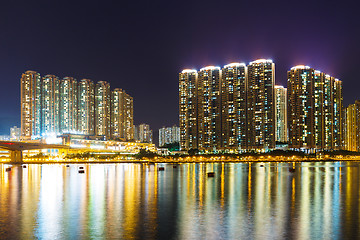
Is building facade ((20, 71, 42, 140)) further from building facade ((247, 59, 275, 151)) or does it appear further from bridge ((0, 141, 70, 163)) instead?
building facade ((247, 59, 275, 151))

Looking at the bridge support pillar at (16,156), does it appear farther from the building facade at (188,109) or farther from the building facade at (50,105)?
the building facade at (188,109)

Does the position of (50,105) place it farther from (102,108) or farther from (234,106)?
(234,106)

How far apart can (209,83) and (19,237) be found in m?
160

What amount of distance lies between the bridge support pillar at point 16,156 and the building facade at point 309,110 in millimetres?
116958

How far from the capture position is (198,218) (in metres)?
19.7

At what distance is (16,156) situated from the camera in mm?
119438

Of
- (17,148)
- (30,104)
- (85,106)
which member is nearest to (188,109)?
(85,106)

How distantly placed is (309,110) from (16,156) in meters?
124

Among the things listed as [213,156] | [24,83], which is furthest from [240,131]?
[24,83]

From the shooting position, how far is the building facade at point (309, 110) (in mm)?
166250

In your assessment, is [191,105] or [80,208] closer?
[80,208]

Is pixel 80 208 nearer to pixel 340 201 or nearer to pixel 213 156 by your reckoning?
pixel 340 201

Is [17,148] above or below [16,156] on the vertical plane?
above

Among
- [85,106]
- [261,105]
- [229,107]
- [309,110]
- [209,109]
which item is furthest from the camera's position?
[85,106]
